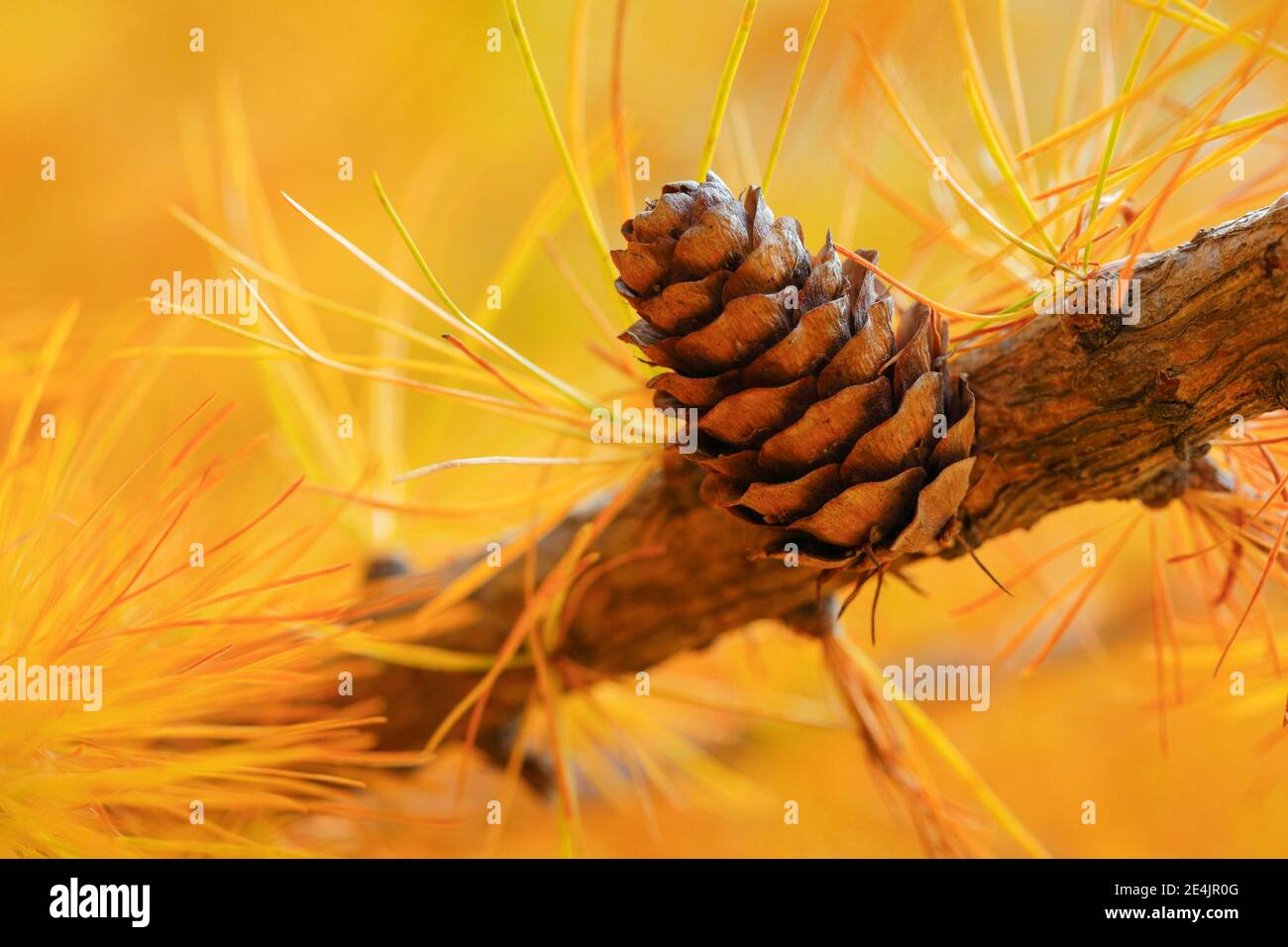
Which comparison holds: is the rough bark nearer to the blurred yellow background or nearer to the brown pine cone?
the brown pine cone

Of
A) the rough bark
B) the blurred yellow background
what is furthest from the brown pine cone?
the blurred yellow background

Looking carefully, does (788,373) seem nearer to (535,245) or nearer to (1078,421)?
(1078,421)

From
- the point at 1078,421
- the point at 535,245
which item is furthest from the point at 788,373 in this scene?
the point at 535,245

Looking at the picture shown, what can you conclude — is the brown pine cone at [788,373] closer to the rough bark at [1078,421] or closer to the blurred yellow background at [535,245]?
the rough bark at [1078,421]
